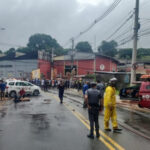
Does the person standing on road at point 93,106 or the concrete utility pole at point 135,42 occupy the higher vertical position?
the concrete utility pole at point 135,42

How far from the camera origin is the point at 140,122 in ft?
35.7

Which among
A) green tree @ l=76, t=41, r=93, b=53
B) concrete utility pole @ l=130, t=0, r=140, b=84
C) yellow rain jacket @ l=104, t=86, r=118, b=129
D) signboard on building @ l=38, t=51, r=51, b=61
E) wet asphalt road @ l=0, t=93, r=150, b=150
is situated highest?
green tree @ l=76, t=41, r=93, b=53

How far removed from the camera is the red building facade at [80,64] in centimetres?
5409

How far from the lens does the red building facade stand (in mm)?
54094

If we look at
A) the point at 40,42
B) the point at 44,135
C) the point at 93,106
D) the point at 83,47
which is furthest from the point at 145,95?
the point at 83,47

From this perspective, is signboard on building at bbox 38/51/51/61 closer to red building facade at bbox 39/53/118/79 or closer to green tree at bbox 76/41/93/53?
red building facade at bbox 39/53/118/79

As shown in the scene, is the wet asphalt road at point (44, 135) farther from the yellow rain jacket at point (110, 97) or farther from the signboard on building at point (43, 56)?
the signboard on building at point (43, 56)

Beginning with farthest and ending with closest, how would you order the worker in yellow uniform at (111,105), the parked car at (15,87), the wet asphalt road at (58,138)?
the parked car at (15,87) → the worker in yellow uniform at (111,105) → the wet asphalt road at (58,138)

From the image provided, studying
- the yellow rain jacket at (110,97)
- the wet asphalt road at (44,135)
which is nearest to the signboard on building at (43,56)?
the wet asphalt road at (44,135)

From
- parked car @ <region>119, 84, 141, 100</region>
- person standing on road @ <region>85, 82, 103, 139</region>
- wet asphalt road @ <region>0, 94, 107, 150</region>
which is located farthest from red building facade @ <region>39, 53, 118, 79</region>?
person standing on road @ <region>85, 82, 103, 139</region>

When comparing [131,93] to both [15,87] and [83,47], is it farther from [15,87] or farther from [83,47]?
[83,47]

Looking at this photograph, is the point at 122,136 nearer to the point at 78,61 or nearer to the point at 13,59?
the point at 78,61

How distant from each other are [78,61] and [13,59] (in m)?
16.7

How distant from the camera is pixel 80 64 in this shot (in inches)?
2160
